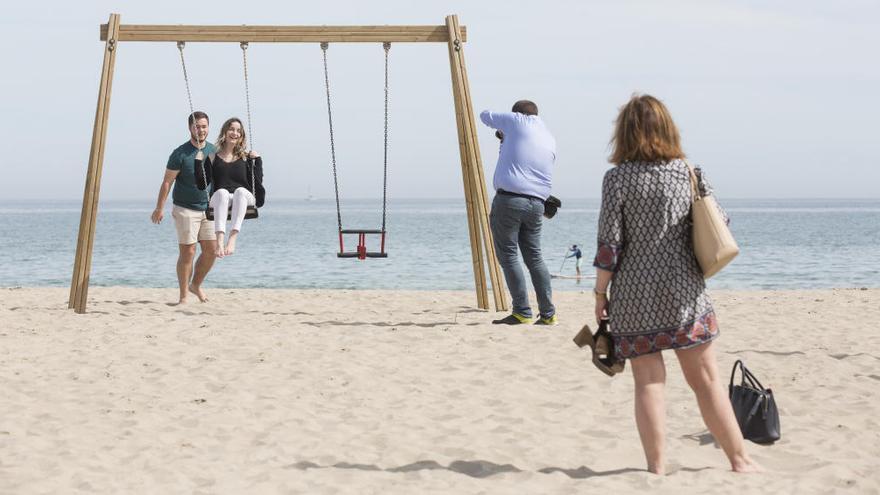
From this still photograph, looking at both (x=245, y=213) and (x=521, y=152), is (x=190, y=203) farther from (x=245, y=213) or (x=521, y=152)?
(x=521, y=152)

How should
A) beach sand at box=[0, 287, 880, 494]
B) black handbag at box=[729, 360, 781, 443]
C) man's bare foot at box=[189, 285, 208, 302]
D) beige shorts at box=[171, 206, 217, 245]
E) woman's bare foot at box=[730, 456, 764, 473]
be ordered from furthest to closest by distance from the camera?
1. man's bare foot at box=[189, 285, 208, 302]
2. beige shorts at box=[171, 206, 217, 245]
3. black handbag at box=[729, 360, 781, 443]
4. beach sand at box=[0, 287, 880, 494]
5. woman's bare foot at box=[730, 456, 764, 473]

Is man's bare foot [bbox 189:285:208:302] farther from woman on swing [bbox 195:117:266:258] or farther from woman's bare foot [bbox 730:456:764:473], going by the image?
woman's bare foot [bbox 730:456:764:473]

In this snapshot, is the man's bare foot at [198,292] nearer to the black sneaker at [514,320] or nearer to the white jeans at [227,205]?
the white jeans at [227,205]

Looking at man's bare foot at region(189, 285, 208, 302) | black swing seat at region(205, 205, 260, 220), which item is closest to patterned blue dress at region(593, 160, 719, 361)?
black swing seat at region(205, 205, 260, 220)

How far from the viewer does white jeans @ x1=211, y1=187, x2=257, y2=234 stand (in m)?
9.94

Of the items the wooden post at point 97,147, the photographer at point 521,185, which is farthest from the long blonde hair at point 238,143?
the photographer at point 521,185

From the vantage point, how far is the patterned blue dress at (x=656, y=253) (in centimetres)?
413

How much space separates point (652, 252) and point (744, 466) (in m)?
1.12

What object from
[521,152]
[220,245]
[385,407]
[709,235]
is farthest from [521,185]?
[709,235]

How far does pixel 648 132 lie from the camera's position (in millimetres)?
4133

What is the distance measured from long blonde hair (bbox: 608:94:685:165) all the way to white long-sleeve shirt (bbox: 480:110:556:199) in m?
4.21

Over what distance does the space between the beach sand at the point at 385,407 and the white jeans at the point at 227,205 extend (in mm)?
857

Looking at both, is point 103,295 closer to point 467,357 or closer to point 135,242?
point 467,357

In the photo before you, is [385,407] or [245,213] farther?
[245,213]
